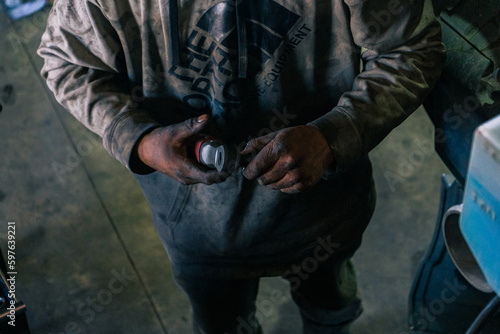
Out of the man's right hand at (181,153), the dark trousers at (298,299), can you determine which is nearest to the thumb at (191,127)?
the man's right hand at (181,153)

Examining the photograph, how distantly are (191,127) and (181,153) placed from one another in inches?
1.8

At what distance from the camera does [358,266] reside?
1.96 meters

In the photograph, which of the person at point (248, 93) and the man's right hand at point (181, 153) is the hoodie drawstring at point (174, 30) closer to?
the person at point (248, 93)

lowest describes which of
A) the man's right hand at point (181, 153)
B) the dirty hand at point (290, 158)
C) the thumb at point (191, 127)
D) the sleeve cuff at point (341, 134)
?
the man's right hand at point (181, 153)

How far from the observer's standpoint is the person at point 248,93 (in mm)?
967

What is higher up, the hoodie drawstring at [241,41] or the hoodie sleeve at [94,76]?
the hoodie drawstring at [241,41]

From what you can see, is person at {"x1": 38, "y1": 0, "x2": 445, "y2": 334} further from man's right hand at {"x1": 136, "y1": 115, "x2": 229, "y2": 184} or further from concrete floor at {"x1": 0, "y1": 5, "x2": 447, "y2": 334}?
concrete floor at {"x1": 0, "y1": 5, "x2": 447, "y2": 334}

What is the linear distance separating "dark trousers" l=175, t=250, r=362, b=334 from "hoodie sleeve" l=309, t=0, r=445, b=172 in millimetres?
→ 392

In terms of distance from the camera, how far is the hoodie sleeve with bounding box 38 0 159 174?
1018 mm

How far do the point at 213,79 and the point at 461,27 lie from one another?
0.48 m

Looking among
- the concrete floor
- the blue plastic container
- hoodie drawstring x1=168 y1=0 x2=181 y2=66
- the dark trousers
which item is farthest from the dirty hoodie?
the concrete floor

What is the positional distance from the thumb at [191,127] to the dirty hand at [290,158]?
3.3 inches

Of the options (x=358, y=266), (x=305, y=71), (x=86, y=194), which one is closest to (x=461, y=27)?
(x=305, y=71)

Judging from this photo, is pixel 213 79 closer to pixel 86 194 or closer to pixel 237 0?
pixel 237 0
